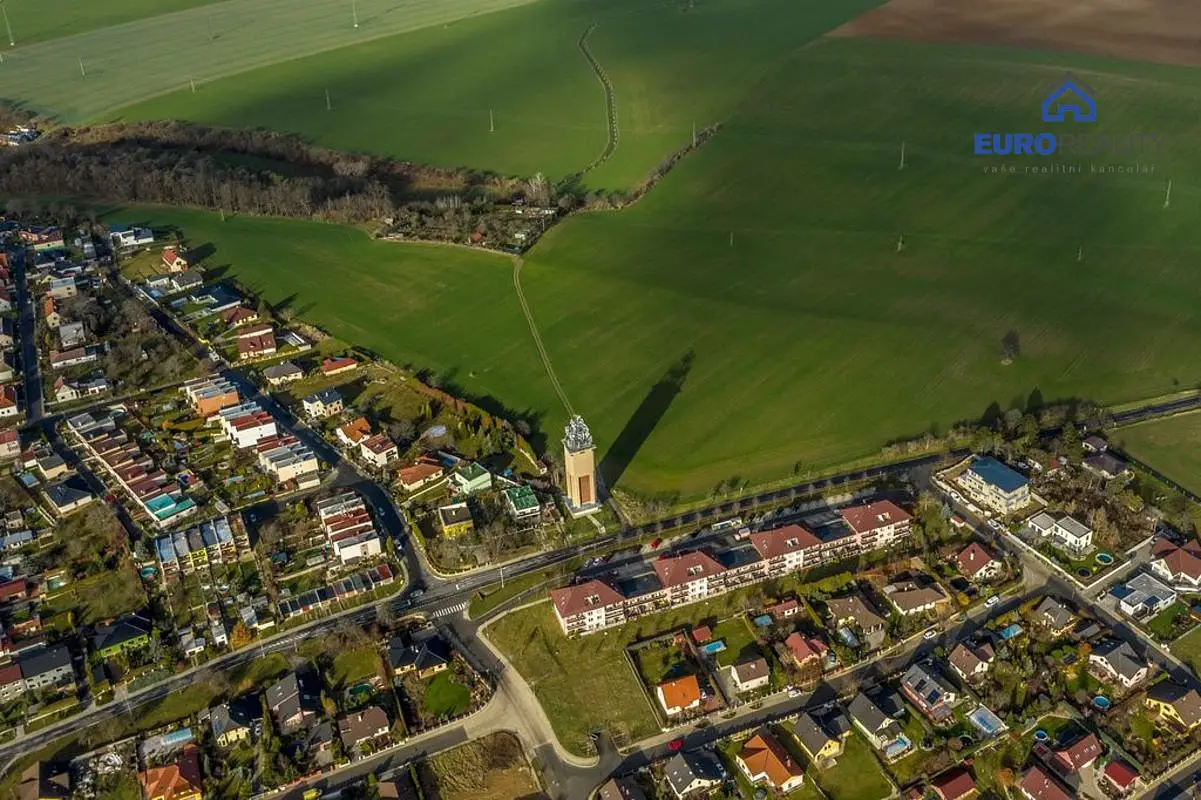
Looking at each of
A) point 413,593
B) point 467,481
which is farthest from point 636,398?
point 413,593

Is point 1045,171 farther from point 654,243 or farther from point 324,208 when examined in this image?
point 324,208

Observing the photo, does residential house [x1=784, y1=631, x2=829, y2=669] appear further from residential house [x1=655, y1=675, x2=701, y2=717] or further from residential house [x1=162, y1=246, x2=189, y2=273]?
residential house [x1=162, y1=246, x2=189, y2=273]

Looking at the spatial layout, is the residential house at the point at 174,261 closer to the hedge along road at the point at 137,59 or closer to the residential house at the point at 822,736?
the hedge along road at the point at 137,59

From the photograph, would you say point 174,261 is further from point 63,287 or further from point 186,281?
point 63,287

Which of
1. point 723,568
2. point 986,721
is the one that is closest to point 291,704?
point 723,568

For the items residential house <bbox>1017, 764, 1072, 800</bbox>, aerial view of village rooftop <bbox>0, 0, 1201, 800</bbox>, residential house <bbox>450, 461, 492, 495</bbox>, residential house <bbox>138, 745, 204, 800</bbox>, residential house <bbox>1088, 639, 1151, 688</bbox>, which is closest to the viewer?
residential house <bbox>1017, 764, 1072, 800</bbox>

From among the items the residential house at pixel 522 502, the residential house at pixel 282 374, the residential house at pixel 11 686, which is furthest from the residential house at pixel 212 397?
the residential house at pixel 11 686

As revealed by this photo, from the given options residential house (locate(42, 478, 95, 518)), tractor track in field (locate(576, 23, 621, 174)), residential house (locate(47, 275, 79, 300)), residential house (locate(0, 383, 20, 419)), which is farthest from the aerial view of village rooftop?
residential house (locate(47, 275, 79, 300))
